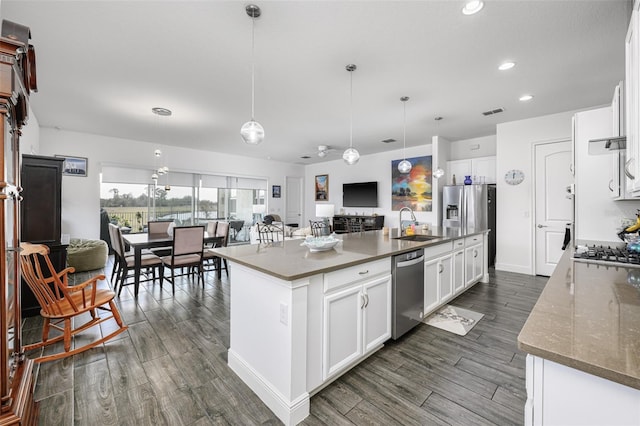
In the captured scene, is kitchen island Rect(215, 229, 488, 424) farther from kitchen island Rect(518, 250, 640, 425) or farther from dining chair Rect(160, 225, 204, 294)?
dining chair Rect(160, 225, 204, 294)

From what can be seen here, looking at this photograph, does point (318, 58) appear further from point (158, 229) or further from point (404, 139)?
point (158, 229)

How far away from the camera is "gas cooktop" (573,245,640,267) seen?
1.71 meters

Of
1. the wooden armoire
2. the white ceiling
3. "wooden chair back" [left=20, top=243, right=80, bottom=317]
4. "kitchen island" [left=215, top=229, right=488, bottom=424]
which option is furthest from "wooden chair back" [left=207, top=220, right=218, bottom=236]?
the wooden armoire

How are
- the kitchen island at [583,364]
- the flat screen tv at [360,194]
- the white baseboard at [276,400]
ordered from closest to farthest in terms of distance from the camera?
the kitchen island at [583,364]
the white baseboard at [276,400]
the flat screen tv at [360,194]

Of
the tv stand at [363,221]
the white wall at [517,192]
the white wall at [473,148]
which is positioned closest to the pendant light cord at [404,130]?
the white wall at [473,148]

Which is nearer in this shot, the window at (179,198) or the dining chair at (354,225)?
the window at (179,198)

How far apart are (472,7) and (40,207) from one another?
4.80 meters

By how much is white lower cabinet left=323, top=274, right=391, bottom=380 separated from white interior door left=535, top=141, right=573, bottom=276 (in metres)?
4.07

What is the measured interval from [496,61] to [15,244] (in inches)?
163

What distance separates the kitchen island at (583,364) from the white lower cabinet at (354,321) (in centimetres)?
111

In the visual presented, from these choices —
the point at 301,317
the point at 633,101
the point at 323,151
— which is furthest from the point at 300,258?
the point at 323,151

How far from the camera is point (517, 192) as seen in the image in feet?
16.3

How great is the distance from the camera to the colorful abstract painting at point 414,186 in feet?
21.9

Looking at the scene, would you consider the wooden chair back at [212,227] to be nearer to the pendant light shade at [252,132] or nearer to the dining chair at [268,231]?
the dining chair at [268,231]
